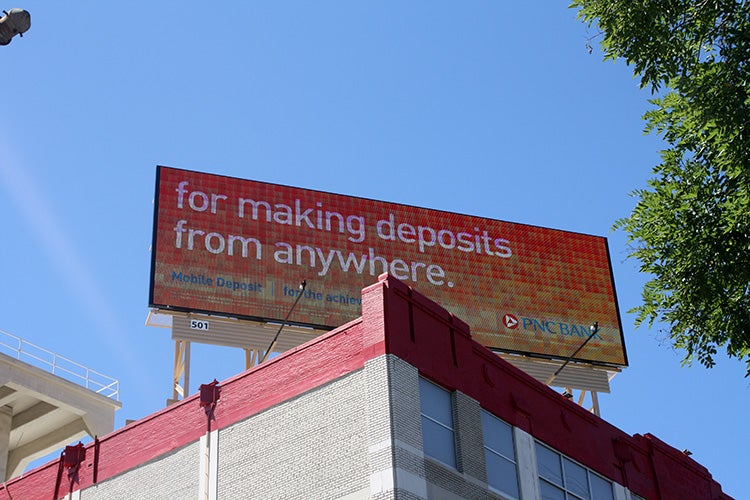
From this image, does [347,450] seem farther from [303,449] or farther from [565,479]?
[565,479]

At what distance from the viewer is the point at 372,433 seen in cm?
2634

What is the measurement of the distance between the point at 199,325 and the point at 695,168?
1856cm

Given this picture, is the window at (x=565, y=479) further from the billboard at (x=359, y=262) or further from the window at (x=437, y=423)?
the billboard at (x=359, y=262)

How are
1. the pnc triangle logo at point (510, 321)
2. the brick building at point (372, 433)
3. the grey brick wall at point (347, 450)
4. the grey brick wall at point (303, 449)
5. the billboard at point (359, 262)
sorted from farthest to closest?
the pnc triangle logo at point (510, 321) → the billboard at point (359, 262) → the grey brick wall at point (303, 449) → the brick building at point (372, 433) → the grey brick wall at point (347, 450)

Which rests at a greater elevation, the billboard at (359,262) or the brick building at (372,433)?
the billboard at (359,262)

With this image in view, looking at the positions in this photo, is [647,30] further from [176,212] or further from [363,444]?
[176,212]

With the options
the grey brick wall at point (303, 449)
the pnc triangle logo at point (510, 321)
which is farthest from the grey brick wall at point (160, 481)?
the pnc triangle logo at point (510, 321)

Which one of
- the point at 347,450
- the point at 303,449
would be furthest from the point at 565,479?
the point at 303,449

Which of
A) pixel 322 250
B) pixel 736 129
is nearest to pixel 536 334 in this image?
pixel 322 250

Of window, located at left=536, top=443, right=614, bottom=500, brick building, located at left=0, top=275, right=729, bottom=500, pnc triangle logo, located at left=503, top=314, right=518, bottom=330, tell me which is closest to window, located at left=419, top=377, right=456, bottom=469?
Answer: brick building, located at left=0, top=275, right=729, bottom=500

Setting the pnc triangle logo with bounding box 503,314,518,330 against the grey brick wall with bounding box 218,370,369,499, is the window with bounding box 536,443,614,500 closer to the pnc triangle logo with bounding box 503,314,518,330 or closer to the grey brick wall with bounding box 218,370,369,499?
the grey brick wall with bounding box 218,370,369,499

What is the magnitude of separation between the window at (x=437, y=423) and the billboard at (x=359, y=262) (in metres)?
14.7

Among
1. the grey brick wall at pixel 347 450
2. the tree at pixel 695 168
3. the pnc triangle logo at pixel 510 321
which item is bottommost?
the grey brick wall at pixel 347 450

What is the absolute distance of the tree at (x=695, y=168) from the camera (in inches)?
1065
